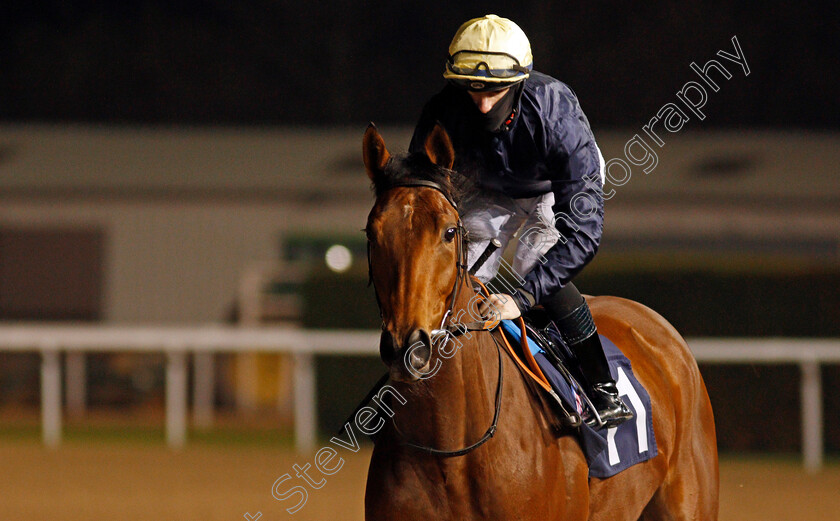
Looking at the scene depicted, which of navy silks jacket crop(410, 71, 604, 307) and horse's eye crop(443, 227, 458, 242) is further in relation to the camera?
navy silks jacket crop(410, 71, 604, 307)

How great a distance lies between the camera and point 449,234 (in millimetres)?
2516

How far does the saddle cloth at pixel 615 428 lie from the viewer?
120 inches

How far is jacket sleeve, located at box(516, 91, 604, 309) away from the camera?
2885mm

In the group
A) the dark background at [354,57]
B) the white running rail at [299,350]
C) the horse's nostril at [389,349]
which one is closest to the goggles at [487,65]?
the horse's nostril at [389,349]

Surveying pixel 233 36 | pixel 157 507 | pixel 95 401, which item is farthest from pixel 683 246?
pixel 233 36

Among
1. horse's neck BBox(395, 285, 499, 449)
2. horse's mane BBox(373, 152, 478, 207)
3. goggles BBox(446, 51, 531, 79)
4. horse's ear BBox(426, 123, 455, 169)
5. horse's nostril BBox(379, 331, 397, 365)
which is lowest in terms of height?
horse's neck BBox(395, 285, 499, 449)

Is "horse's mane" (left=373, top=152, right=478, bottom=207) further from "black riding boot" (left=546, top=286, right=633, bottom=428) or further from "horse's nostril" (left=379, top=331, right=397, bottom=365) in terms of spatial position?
"black riding boot" (left=546, top=286, right=633, bottom=428)

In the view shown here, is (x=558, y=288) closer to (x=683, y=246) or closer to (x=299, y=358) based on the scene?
(x=299, y=358)

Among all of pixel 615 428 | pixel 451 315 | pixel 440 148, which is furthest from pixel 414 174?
pixel 615 428

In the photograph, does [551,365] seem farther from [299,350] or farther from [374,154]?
[299,350]

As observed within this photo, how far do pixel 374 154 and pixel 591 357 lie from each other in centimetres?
103

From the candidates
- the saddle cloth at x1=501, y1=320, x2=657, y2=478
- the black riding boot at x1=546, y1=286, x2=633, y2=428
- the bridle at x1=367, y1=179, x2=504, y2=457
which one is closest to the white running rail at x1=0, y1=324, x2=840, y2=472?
the saddle cloth at x1=501, y1=320, x2=657, y2=478

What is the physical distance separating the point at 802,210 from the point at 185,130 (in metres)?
8.12

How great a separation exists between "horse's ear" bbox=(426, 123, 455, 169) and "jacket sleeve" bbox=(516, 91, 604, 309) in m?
0.41
